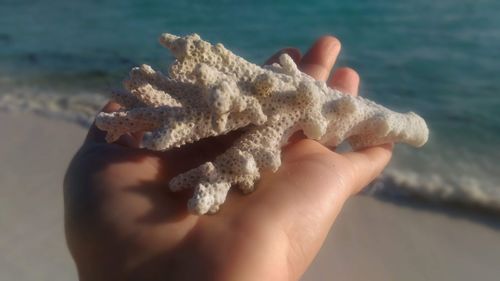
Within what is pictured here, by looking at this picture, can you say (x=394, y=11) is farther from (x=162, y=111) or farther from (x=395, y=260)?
(x=162, y=111)

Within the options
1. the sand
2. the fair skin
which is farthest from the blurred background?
the fair skin

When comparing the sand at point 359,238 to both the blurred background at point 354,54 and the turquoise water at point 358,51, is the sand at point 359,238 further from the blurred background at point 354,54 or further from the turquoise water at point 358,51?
the turquoise water at point 358,51

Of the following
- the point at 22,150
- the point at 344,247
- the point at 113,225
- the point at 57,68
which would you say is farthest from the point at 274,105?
the point at 57,68

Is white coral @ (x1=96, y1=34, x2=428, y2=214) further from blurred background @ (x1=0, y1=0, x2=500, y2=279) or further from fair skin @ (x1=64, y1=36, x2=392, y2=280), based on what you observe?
blurred background @ (x1=0, y1=0, x2=500, y2=279)

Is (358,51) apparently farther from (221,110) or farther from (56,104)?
(221,110)

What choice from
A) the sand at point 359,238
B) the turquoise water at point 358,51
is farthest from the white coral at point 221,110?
the turquoise water at point 358,51
